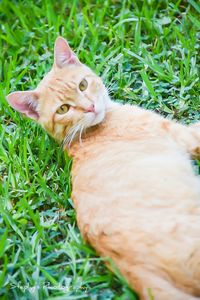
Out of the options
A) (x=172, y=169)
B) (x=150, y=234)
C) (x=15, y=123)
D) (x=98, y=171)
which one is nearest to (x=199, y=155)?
(x=172, y=169)

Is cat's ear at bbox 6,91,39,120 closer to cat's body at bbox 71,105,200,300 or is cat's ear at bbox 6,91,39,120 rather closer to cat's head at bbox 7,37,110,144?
cat's head at bbox 7,37,110,144

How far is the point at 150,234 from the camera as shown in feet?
8.17

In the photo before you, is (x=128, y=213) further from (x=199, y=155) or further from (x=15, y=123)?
(x=15, y=123)

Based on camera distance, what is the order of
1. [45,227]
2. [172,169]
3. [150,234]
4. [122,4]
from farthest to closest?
[122,4] < [45,227] < [172,169] < [150,234]

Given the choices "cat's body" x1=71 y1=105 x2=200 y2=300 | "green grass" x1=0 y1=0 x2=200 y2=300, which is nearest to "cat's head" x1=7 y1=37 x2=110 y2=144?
"cat's body" x1=71 y1=105 x2=200 y2=300

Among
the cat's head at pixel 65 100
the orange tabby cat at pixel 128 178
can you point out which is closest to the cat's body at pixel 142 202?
the orange tabby cat at pixel 128 178

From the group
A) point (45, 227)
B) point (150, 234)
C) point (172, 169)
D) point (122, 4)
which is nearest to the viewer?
point (150, 234)

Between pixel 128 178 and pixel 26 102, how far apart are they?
2.98 feet

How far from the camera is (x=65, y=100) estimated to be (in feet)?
10.6

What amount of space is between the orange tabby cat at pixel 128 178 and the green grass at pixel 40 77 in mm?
189

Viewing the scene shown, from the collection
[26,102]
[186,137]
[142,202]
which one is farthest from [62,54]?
[142,202]

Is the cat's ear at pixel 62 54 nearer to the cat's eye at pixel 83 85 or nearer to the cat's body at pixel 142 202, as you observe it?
the cat's eye at pixel 83 85

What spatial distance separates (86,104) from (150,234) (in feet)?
3.19

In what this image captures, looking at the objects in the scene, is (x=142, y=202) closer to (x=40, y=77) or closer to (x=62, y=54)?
(x=62, y=54)
